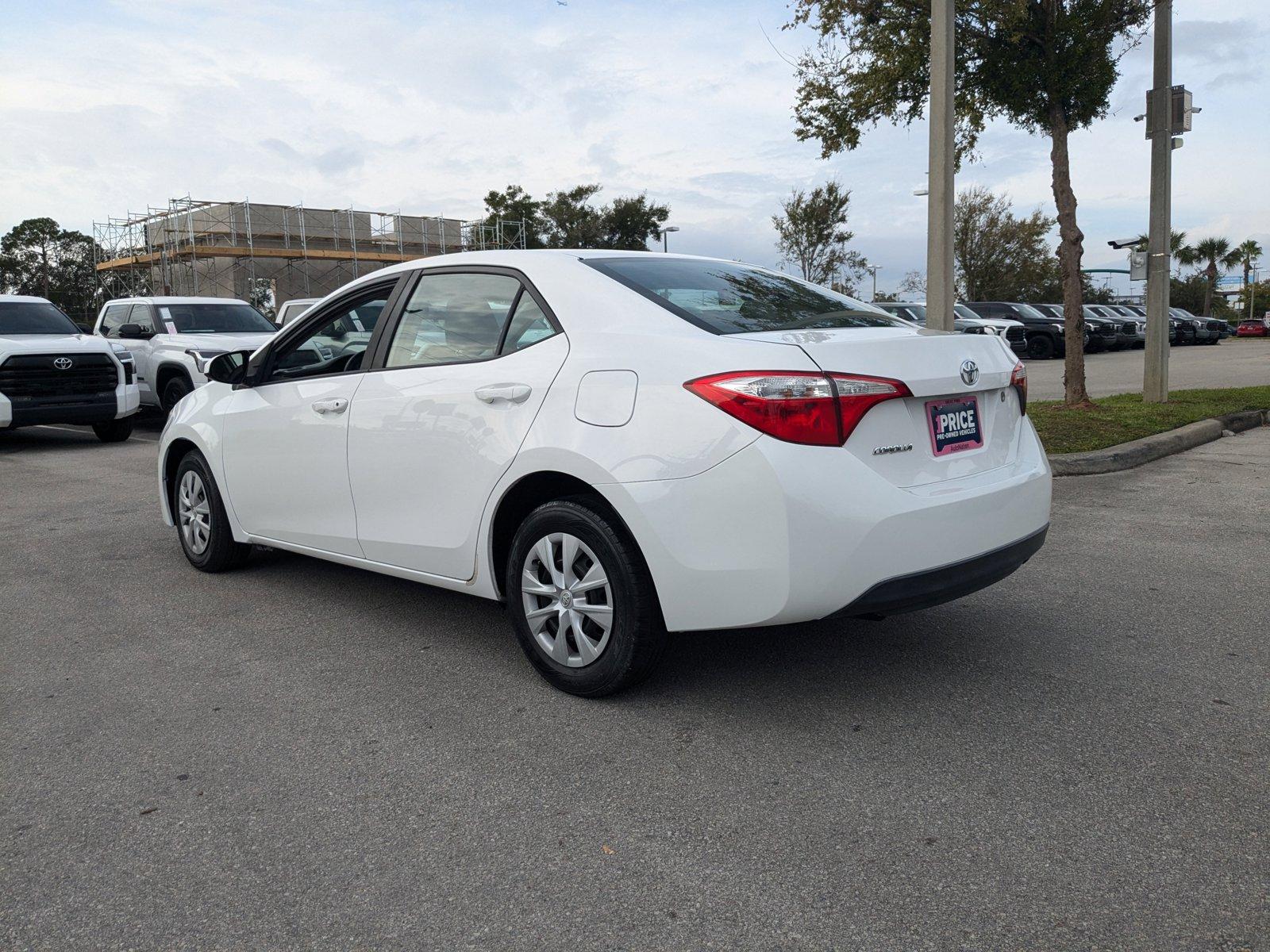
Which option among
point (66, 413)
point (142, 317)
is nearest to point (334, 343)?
point (66, 413)

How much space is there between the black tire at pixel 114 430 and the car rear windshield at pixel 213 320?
1.45m

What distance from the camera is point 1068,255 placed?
475 inches

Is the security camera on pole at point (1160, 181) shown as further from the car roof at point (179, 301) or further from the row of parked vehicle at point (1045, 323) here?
the row of parked vehicle at point (1045, 323)

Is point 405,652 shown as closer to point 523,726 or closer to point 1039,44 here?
point 523,726

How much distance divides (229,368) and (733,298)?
2.79 m

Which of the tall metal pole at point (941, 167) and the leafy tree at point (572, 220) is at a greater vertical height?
the leafy tree at point (572, 220)

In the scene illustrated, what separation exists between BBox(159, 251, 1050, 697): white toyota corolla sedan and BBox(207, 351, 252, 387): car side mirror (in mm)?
680

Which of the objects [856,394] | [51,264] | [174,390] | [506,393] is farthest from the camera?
[51,264]

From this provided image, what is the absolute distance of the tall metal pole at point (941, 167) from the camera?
9430 millimetres

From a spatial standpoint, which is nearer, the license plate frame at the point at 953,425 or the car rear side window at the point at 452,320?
the license plate frame at the point at 953,425

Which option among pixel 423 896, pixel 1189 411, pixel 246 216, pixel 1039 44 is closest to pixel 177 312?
pixel 1039 44

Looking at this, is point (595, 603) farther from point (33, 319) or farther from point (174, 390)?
point (33, 319)

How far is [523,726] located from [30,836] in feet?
4.68

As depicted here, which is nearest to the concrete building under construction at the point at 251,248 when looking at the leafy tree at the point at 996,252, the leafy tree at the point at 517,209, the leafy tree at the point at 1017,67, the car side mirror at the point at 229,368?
the leafy tree at the point at 517,209
